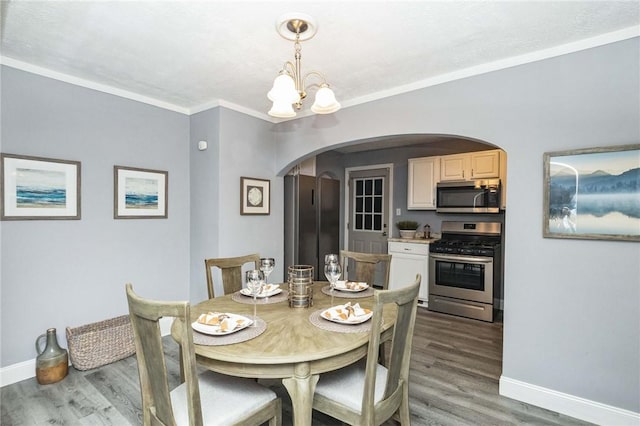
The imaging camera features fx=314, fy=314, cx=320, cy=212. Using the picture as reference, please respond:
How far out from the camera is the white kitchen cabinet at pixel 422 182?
4648 mm

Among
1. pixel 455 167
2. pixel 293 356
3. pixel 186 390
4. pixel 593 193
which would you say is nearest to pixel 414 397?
pixel 293 356

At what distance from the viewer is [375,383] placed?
1.47m

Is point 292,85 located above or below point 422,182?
above

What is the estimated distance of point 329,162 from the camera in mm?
5500

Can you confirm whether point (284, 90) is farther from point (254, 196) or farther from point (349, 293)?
point (254, 196)

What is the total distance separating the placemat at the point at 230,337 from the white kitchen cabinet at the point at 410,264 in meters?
3.22

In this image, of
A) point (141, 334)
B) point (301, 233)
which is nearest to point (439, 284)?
point (301, 233)

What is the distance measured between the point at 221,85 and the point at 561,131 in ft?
8.95

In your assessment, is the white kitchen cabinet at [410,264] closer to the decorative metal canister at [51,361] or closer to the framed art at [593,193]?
the framed art at [593,193]

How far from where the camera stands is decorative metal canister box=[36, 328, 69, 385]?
2422 millimetres

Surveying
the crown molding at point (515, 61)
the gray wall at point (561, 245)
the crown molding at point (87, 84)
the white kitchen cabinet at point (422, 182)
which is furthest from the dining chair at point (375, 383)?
the white kitchen cabinet at point (422, 182)

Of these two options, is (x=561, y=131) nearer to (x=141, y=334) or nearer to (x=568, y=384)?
(x=568, y=384)

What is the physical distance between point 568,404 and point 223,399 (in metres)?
2.27

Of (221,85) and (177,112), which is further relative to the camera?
(177,112)
